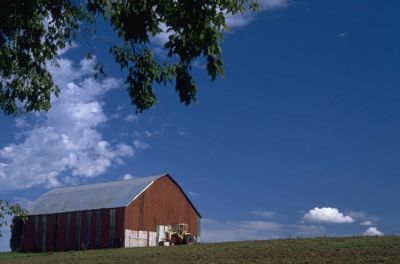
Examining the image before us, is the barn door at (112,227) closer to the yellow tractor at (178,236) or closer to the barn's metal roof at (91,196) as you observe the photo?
the barn's metal roof at (91,196)

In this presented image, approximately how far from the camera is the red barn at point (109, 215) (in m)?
51.8

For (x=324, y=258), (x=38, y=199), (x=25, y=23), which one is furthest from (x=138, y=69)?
(x=38, y=199)

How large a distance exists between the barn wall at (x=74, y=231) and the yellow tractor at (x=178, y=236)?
4411mm

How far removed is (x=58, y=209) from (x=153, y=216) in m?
11.7

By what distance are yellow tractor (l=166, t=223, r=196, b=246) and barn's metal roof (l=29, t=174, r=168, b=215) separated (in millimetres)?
4868

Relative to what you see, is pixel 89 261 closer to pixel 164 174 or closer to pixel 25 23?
pixel 25 23

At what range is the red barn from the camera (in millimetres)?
51781

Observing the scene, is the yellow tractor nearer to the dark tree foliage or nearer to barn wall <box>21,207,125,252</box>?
barn wall <box>21,207,125,252</box>

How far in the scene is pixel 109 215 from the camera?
52.5 metres

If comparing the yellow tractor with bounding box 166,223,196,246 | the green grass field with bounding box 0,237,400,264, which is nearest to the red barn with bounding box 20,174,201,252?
the yellow tractor with bounding box 166,223,196,246

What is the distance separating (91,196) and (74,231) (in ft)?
13.3

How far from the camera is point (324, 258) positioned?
84.0ft

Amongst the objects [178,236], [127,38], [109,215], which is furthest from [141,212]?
[127,38]

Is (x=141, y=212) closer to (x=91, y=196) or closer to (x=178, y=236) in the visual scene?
(x=178, y=236)
